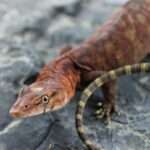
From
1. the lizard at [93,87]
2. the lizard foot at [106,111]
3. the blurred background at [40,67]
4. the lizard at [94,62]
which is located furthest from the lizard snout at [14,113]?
the lizard foot at [106,111]

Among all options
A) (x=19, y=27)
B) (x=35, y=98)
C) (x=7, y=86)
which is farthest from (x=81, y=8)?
(x=35, y=98)

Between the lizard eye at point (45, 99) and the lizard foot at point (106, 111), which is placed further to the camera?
the lizard foot at point (106, 111)

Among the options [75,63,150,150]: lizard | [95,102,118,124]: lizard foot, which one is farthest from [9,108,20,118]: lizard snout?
[95,102,118,124]: lizard foot

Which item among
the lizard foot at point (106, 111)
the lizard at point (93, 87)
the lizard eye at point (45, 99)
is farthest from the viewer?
the lizard foot at point (106, 111)

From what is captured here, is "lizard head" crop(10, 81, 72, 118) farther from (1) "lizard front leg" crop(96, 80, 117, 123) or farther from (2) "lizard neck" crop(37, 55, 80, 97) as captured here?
(1) "lizard front leg" crop(96, 80, 117, 123)

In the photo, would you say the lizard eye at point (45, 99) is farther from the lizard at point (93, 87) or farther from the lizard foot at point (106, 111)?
the lizard foot at point (106, 111)

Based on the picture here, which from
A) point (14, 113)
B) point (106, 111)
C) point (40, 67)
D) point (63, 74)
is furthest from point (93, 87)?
point (40, 67)

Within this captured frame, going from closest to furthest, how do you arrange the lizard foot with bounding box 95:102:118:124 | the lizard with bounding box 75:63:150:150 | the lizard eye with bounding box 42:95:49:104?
the lizard with bounding box 75:63:150:150, the lizard eye with bounding box 42:95:49:104, the lizard foot with bounding box 95:102:118:124
